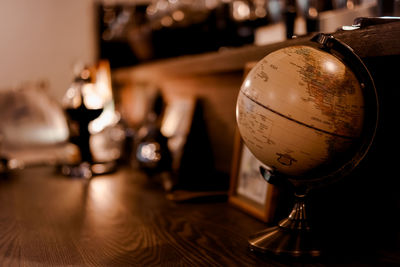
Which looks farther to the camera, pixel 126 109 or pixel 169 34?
pixel 126 109

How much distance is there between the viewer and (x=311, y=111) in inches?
35.6

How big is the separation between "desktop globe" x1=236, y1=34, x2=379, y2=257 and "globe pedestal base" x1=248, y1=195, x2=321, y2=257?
0.47 feet

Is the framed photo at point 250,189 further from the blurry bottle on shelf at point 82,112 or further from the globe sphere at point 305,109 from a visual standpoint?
the blurry bottle on shelf at point 82,112

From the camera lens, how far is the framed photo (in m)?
1.36

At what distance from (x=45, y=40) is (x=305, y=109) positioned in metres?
3.97

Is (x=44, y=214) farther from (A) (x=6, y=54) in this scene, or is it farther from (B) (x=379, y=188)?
(A) (x=6, y=54)

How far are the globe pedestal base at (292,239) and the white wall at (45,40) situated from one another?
363 centimetres

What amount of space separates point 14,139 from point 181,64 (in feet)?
4.05

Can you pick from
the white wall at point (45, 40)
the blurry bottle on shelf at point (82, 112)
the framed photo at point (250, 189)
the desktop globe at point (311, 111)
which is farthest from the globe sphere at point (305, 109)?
the white wall at point (45, 40)

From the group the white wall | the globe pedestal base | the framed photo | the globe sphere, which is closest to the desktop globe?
the globe sphere

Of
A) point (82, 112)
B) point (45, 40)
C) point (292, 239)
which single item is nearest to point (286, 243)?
point (292, 239)

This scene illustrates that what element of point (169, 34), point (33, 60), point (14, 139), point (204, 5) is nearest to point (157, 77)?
point (169, 34)

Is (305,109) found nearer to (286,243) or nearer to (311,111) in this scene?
(311,111)

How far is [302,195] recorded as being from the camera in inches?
43.3
